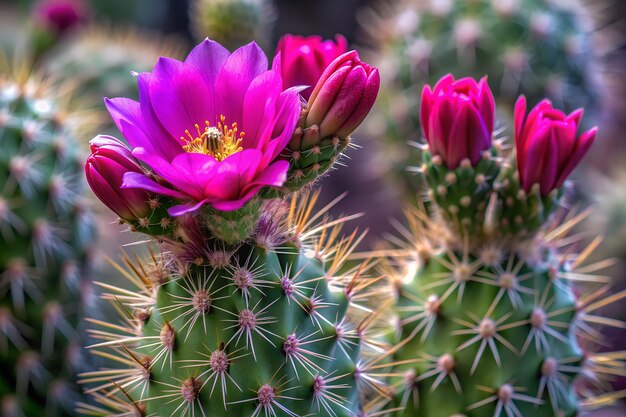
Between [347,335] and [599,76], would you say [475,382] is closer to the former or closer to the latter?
[347,335]

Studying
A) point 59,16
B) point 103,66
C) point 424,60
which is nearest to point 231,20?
point 424,60

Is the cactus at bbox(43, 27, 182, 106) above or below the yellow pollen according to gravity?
above

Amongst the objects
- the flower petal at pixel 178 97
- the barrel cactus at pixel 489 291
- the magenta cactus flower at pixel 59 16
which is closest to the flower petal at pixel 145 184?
the flower petal at pixel 178 97

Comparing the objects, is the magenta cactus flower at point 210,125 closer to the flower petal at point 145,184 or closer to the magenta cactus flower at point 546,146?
the flower petal at point 145,184

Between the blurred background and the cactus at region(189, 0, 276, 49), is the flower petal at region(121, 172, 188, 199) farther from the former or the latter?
the cactus at region(189, 0, 276, 49)

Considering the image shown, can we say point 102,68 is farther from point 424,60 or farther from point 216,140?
point 216,140

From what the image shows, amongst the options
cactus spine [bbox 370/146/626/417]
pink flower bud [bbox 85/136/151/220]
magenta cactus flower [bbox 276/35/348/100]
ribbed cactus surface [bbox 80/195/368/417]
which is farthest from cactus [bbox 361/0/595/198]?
pink flower bud [bbox 85/136/151/220]

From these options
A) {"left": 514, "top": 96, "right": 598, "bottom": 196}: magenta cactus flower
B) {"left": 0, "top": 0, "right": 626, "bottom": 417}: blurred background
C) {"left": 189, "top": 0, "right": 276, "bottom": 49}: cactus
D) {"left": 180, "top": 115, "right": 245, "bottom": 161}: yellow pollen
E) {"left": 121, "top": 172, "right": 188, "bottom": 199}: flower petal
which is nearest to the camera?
{"left": 121, "top": 172, "right": 188, "bottom": 199}: flower petal
